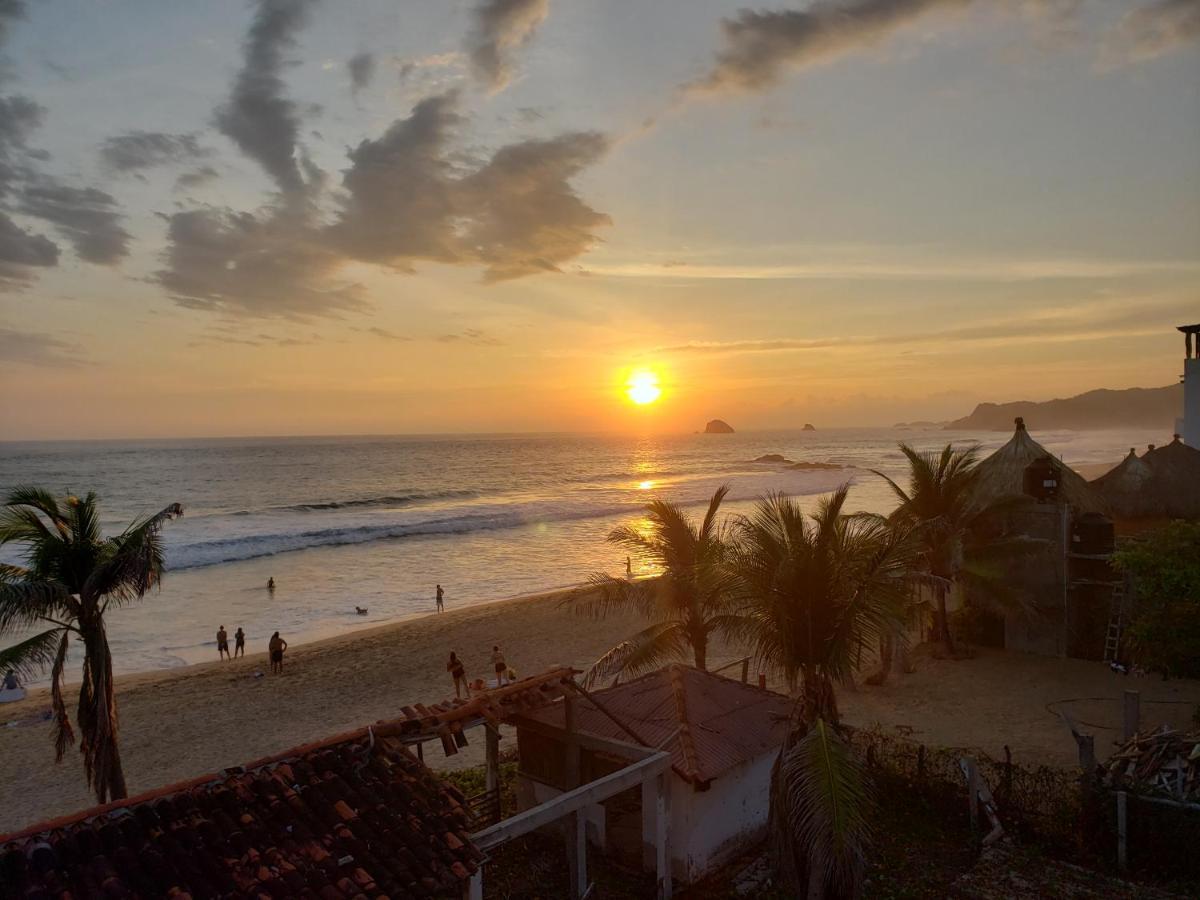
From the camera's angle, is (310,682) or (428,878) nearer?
(428,878)

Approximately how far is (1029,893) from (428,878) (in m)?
6.85

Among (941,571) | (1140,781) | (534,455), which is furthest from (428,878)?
(534,455)

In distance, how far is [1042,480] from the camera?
60.1ft

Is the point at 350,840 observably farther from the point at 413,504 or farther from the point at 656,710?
the point at 413,504

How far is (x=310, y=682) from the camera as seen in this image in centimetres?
2112

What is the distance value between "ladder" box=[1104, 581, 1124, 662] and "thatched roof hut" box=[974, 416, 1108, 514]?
2.63 metres

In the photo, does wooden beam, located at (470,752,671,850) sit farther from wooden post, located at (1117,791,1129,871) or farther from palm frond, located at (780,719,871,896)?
wooden post, located at (1117,791,1129,871)

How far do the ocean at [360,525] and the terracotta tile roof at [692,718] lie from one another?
64.9 ft

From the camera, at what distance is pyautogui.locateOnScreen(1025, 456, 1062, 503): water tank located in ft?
59.9

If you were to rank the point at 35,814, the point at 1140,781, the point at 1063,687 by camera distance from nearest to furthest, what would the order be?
the point at 1140,781 → the point at 35,814 → the point at 1063,687

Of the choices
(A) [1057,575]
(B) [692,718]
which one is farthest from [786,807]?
(A) [1057,575]

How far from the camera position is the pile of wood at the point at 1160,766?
9.33m

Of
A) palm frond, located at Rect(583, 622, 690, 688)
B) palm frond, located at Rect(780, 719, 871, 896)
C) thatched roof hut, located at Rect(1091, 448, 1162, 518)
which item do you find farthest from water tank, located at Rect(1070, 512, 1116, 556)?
palm frond, located at Rect(780, 719, 871, 896)

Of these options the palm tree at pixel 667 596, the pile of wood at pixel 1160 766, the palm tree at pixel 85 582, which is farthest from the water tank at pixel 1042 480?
→ the palm tree at pixel 85 582
